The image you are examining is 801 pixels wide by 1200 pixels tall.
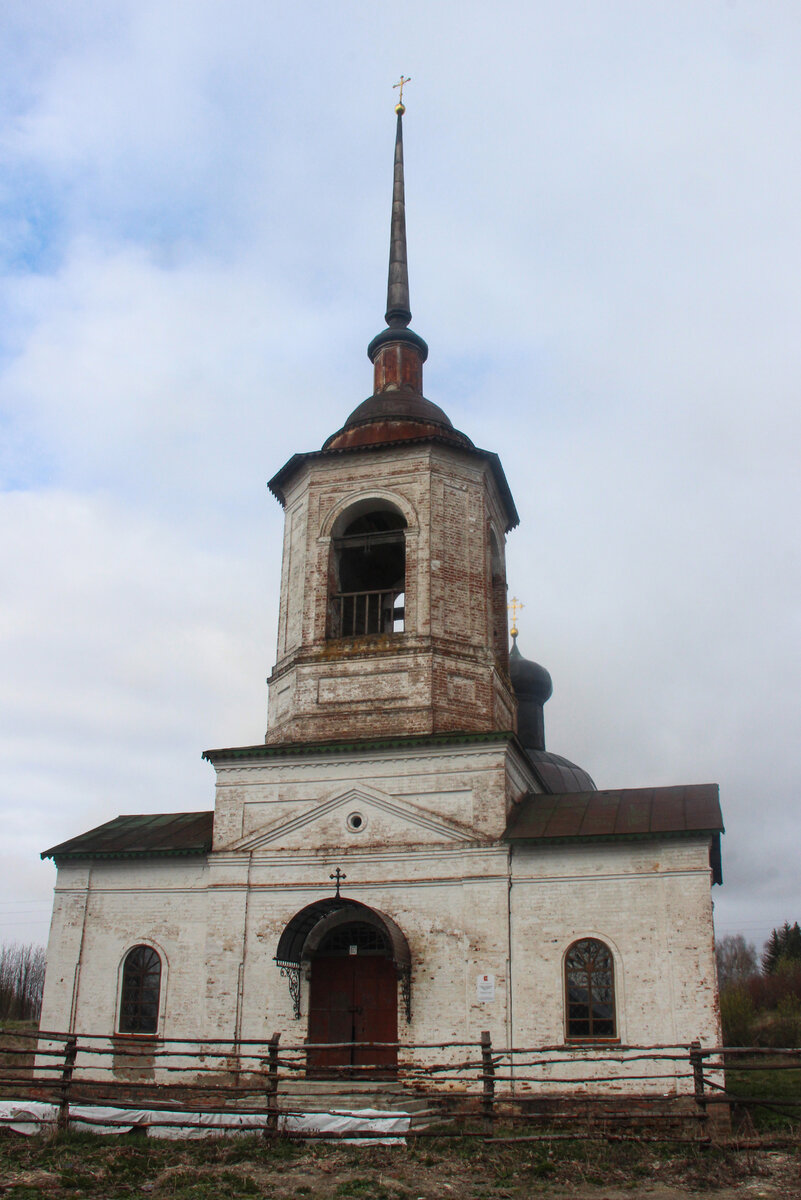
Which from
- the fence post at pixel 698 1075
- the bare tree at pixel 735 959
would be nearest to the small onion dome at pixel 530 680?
the fence post at pixel 698 1075

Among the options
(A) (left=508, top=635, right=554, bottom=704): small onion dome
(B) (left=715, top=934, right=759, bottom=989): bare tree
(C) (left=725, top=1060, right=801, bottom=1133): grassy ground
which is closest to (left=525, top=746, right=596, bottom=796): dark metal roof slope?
(A) (left=508, top=635, right=554, bottom=704): small onion dome

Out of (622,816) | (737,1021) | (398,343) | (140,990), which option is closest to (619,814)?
(622,816)

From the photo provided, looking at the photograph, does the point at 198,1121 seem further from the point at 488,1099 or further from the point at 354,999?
the point at 488,1099

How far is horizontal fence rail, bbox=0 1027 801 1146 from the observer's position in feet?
36.7

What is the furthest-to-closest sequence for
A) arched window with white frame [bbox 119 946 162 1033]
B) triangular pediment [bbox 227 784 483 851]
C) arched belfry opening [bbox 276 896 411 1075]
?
arched window with white frame [bbox 119 946 162 1033]
triangular pediment [bbox 227 784 483 851]
arched belfry opening [bbox 276 896 411 1075]

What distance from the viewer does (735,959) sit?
86750 millimetres

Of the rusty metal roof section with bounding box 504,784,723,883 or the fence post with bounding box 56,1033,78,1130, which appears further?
the rusty metal roof section with bounding box 504,784,723,883

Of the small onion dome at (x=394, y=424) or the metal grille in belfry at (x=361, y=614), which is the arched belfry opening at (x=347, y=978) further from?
the small onion dome at (x=394, y=424)

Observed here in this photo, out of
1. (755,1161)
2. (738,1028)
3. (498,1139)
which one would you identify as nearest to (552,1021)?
(498,1139)

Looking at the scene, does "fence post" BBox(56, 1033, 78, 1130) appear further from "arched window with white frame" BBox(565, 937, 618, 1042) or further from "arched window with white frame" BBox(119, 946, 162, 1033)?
"arched window with white frame" BBox(565, 937, 618, 1042)

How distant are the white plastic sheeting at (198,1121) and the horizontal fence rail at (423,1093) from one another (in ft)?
0.06

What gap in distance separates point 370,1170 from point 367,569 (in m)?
10.7

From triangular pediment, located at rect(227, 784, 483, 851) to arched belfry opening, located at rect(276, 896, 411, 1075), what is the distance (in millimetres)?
1026

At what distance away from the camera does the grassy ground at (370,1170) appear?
9031 millimetres
